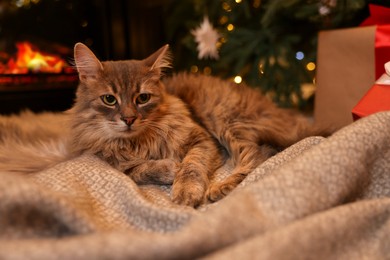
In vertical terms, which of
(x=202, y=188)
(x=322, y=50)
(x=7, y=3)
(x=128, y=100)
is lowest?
(x=202, y=188)

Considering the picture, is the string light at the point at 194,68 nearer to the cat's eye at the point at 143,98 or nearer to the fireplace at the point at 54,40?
the fireplace at the point at 54,40

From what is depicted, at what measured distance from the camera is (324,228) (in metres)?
0.76

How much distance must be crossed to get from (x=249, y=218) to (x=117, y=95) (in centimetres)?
74

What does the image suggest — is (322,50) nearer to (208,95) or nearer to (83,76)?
(208,95)

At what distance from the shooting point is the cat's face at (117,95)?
1.29 meters

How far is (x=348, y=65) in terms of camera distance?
169cm

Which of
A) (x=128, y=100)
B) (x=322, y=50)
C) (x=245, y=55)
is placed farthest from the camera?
(x=245, y=55)

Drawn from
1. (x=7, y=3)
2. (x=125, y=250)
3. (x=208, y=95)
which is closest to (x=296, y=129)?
(x=208, y=95)

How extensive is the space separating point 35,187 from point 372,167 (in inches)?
35.2

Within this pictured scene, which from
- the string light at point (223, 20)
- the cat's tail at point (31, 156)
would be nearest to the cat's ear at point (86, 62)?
the cat's tail at point (31, 156)

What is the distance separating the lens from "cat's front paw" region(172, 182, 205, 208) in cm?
110

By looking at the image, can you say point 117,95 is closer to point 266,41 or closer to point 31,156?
point 31,156

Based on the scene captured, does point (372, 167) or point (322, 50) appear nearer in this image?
point (372, 167)

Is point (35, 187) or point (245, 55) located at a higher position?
point (245, 55)
